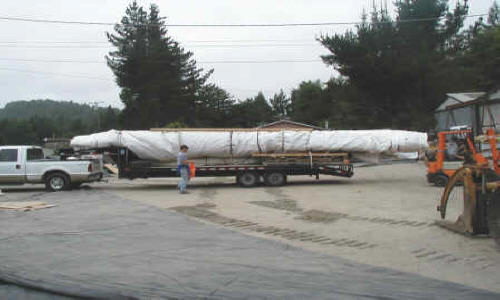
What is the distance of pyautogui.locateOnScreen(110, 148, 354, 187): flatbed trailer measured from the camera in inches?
745

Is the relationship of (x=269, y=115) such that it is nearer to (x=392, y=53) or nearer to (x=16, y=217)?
(x=392, y=53)

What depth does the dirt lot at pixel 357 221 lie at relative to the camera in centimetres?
675

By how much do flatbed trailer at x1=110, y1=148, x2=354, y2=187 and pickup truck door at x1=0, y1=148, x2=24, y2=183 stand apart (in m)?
3.40

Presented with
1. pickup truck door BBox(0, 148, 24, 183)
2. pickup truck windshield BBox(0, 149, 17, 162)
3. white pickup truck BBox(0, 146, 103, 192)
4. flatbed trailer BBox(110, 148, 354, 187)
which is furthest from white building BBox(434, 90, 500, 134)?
pickup truck windshield BBox(0, 149, 17, 162)

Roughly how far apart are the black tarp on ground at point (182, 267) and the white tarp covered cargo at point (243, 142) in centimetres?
885

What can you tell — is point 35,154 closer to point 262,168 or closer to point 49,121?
point 262,168

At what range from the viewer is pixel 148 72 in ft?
160

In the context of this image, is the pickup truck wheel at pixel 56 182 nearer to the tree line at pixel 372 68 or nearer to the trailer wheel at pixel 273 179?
the trailer wheel at pixel 273 179

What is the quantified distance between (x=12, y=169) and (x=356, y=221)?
13.9 metres

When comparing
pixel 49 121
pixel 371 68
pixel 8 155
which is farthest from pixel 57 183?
pixel 49 121

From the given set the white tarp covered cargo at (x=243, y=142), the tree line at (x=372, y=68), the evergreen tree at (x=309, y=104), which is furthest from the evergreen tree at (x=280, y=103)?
the white tarp covered cargo at (x=243, y=142)

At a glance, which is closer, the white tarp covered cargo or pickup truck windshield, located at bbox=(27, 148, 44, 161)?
pickup truck windshield, located at bbox=(27, 148, 44, 161)

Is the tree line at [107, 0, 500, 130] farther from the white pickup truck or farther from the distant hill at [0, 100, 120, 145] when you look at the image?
the white pickup truck

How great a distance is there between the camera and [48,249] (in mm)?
7859
